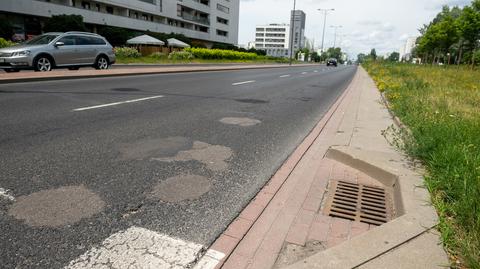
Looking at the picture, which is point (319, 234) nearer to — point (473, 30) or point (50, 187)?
point (50, 187)

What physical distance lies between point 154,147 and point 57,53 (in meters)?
12.3

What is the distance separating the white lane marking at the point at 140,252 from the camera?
2.35 metres

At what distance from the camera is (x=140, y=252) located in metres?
2.48

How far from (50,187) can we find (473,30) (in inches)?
1964

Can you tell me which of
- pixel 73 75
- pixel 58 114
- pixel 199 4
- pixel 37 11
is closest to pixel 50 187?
pixel 58 114

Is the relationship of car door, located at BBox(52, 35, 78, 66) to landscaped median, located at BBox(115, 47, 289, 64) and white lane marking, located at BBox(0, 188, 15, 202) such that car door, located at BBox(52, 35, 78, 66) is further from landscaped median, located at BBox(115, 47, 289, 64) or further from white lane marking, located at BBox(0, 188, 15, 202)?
white lane marking, located at BBox(0, 188, 15, 202)

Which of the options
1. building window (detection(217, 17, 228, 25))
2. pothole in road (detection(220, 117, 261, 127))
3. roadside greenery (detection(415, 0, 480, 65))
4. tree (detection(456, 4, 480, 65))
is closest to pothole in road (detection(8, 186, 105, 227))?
pothole in road (detection(220, 117, 261, 127))

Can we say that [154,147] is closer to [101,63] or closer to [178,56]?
[101,63]

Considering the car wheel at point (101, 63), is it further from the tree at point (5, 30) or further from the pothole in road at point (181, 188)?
the tree at point (5, 30)

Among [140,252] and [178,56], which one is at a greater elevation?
[178,56]

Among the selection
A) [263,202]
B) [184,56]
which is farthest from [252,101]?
[184,56]

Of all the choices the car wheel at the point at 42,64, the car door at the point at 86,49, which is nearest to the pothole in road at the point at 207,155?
the car wheel at the point at 42,64

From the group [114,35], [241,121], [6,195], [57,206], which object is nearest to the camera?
[57,206]

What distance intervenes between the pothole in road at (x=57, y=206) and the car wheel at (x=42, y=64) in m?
13.0
